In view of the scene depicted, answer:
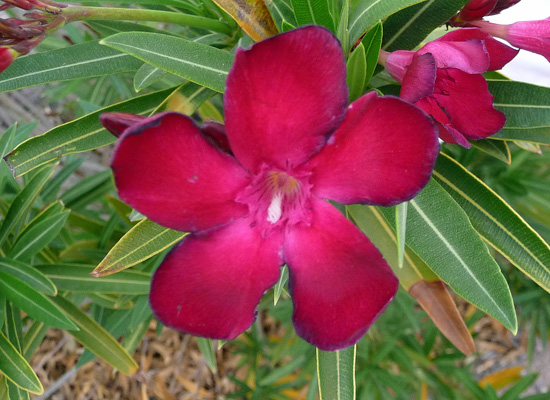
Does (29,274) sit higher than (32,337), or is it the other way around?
(29,274)

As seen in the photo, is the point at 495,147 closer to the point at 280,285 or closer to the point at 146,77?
the point at 280,285

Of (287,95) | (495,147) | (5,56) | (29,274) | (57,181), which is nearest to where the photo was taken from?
(287,95)

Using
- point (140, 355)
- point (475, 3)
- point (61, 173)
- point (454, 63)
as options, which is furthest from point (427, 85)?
point (140, 355)

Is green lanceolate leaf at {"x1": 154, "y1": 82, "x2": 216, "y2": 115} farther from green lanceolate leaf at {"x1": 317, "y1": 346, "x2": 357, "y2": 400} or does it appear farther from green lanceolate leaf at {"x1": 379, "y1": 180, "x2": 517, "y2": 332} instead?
green lanceolate leaf at {"x1": 317, "y1": 346, "x2": 357, "y2": 400}

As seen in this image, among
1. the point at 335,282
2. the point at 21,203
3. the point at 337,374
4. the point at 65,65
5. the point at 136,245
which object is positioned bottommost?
the point at 337,374

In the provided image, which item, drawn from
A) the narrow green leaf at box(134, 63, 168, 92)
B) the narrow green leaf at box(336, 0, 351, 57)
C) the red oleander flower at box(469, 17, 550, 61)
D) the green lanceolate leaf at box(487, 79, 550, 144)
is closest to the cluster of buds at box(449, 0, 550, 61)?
the red oleander flower at box(469, 17, 550, 61)

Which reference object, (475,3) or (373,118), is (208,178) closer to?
(373,118)

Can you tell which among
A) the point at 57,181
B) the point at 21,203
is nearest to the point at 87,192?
the point at 57,181

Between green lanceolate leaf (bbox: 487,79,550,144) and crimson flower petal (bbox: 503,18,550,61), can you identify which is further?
green lanceolate leaf (bbox: 487,79,550,144)
